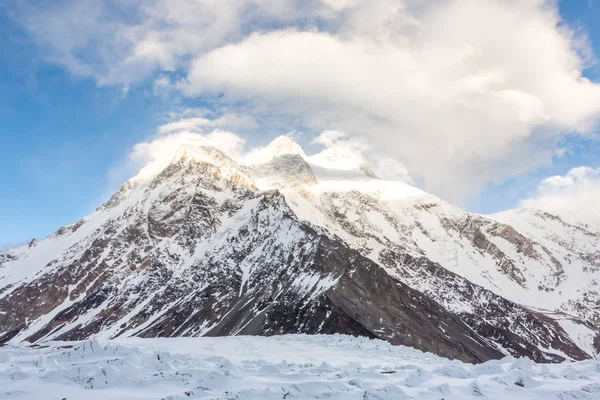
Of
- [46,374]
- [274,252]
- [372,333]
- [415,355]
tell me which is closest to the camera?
[46,374]

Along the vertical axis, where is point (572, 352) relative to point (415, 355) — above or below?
below

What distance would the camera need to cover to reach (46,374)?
579 inches

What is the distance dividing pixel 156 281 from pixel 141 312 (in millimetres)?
24333

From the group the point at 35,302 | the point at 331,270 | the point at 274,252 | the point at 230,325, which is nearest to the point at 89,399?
the point at 230,325

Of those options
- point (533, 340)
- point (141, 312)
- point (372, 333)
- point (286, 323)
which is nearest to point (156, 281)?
point (141, 312)

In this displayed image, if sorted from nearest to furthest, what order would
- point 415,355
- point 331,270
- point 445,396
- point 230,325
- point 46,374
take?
point 445,396, point 46,374, point 415,355, point 230,325, point 331,270

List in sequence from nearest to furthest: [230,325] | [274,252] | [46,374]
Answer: [46,374] → [230,325] → [274,252]

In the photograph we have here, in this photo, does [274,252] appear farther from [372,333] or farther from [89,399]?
[89,399]

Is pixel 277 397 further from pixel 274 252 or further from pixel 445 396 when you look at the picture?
pixel 274 252

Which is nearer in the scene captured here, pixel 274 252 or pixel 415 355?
pixel 415 355

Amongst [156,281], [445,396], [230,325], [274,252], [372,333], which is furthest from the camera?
[156,281]

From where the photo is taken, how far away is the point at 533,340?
198 metres

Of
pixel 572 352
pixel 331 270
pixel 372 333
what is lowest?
pixel 572 352

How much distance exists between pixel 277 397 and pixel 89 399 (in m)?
5.02
